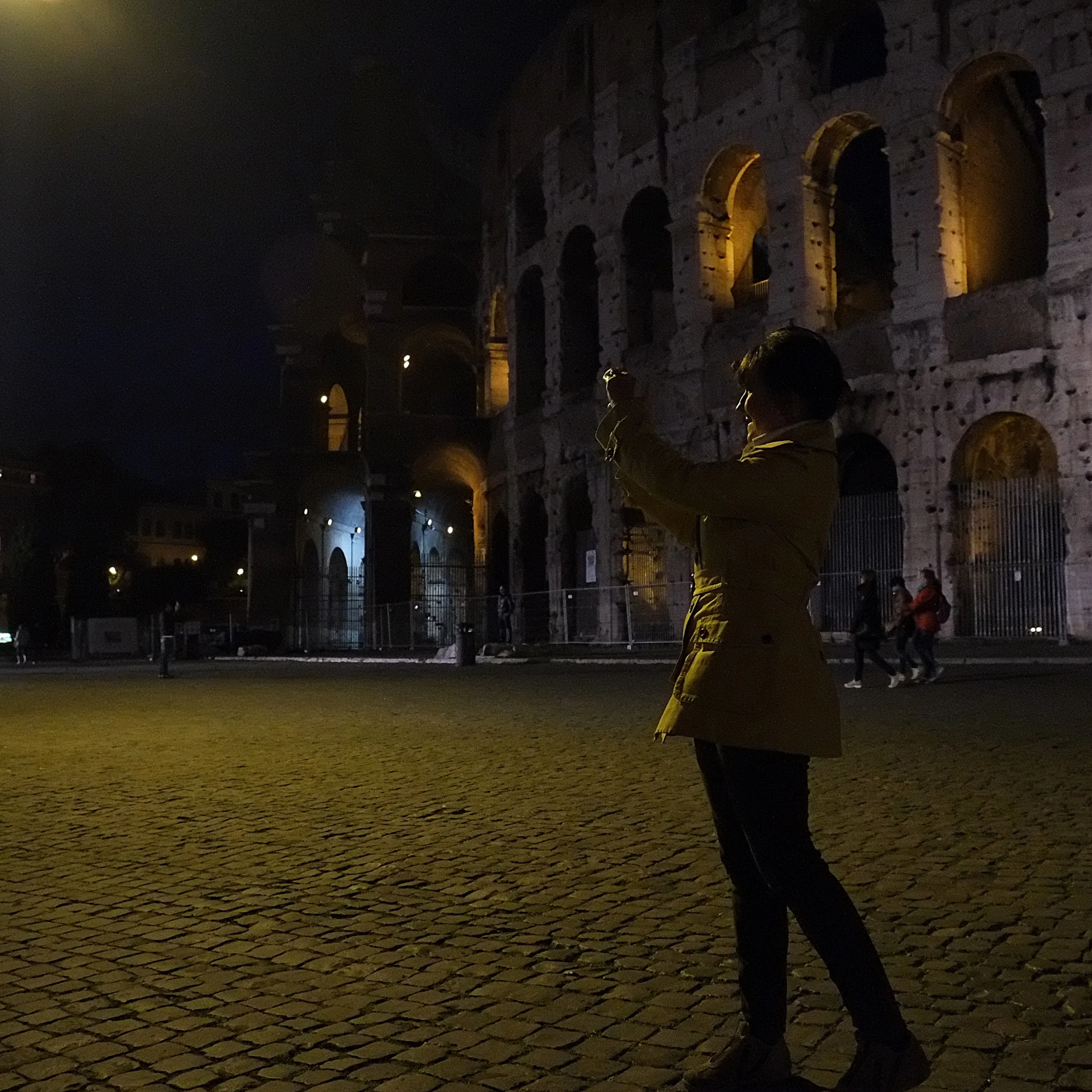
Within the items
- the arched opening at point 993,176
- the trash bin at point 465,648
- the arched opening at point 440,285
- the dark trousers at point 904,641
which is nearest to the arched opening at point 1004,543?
the arched opening at point 993,176

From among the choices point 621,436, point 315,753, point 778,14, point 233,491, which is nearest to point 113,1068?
point 621,436

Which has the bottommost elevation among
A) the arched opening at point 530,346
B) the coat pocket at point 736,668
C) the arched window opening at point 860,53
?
the coat pocket at point 736,668

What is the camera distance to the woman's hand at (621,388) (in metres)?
2.93

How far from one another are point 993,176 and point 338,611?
2452 cm

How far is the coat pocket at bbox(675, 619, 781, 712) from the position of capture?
2701mm

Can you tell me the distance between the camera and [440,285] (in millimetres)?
40094

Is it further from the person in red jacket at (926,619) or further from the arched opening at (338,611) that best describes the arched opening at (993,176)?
the arched opening at (338,611)

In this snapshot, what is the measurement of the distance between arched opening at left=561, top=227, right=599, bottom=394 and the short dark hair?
2934cm

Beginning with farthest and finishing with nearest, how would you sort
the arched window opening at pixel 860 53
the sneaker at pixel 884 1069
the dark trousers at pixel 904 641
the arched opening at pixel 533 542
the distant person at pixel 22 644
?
1. the distant person at pixel 22 644
2. the arched opening at pixel 533 542
3. the arched window opening at pixel 860 53
4. the dark trousers at pixel 904 641
5. the sneaker at pixel 884 1069

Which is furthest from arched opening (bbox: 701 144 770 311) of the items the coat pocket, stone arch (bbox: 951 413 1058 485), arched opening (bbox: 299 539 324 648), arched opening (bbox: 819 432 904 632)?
the coat pocket

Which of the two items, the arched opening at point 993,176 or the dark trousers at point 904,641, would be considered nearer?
the dark trousers at point 904,641

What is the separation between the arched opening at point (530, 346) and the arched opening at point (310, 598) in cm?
1039

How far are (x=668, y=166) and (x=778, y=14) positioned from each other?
4205 millimetres

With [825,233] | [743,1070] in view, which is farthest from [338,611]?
[743,1070]
